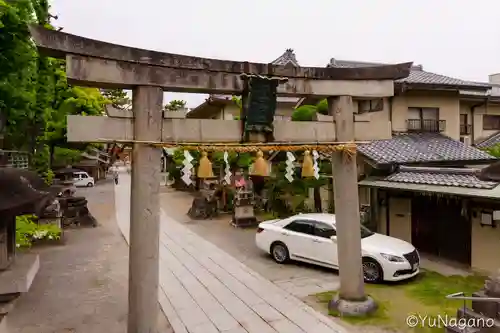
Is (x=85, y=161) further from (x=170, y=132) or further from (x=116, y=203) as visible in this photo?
(x=170, y=132)

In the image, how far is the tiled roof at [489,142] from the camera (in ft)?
73.0

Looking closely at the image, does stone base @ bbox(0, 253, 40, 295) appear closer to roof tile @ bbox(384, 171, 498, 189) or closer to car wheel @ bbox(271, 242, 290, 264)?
car wheel @ bbox(271, 242, 290, 264)

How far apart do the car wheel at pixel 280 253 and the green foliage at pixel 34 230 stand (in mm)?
8652

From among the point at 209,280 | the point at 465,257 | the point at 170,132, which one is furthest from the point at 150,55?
the point at 465,257

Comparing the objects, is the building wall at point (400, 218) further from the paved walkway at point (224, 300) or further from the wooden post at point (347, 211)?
the wooden post at point (347, 211)

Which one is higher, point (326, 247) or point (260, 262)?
point (326, 247)

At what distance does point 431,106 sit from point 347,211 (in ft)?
46.1

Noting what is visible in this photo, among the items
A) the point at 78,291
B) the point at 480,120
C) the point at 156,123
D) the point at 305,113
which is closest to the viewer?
the point at 156,123

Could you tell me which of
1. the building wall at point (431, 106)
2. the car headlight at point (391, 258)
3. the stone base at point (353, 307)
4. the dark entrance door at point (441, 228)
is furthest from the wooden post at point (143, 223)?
the building wall at point (431, 106)

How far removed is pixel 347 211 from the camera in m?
8.24

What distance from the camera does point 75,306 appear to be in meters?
9.16

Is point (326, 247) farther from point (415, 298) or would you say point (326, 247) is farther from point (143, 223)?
point (143, 223)

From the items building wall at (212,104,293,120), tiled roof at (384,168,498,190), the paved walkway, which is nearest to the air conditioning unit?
tiled roof at (384,168,498,190)

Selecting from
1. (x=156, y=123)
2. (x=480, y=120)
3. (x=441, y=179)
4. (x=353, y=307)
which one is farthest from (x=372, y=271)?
(x=480, y=120)
